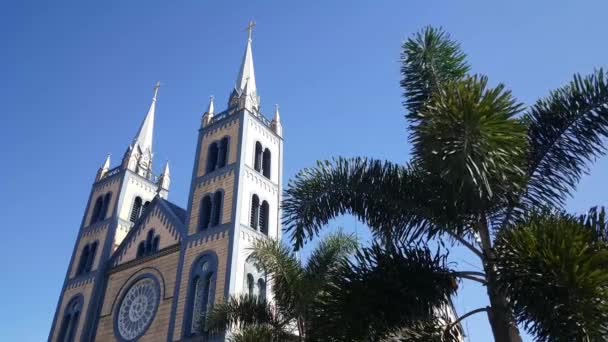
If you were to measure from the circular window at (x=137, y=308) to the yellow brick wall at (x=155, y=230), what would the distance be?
2108 millimetres

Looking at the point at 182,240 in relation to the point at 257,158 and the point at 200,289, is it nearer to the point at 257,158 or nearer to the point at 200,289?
the point at 200,289

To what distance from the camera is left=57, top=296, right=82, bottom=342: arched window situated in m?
28.3

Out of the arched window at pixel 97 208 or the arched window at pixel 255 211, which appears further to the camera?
the arched window at pixel 97 208

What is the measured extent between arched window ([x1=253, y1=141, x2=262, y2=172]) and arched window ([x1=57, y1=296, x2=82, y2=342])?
1186 centimetres

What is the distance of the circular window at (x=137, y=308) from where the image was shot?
25.3m

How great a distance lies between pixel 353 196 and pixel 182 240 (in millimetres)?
18554

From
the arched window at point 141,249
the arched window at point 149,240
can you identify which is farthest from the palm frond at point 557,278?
the arched window at point 141,249

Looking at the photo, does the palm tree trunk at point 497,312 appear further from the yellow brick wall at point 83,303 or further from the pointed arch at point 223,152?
the yellow brick wall at point 83,303

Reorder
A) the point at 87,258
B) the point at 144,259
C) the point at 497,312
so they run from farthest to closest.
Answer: the point at 87,258, the point at 144,259, the point at 497,312

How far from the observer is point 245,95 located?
98.9 ft

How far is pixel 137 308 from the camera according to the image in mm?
26203

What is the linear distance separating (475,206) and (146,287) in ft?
72.5

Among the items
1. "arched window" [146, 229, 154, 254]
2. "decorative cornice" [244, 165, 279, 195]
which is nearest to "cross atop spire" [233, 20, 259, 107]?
"decorative cornice" [244, 165, 279, 195]

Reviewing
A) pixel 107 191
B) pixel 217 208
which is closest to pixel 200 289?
pixel 217 208
